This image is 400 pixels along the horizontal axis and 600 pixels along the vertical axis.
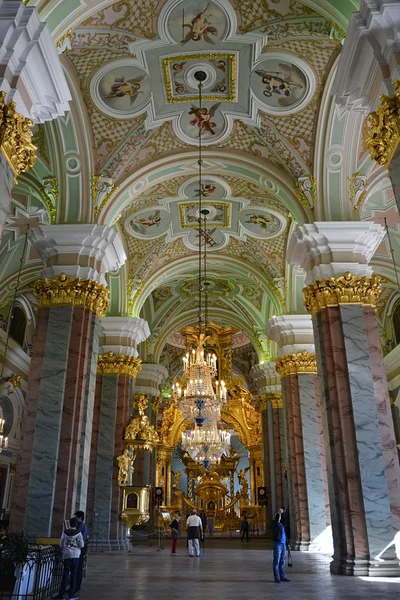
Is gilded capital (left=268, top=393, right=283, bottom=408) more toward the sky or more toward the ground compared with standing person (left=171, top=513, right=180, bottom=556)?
more toward the sky

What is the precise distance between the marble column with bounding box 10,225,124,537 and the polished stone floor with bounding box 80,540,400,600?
4.29 ft

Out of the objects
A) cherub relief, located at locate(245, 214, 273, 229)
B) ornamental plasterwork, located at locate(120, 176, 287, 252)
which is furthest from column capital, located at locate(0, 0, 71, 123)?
cherub relief, located at locate(245, 214, 273, 229)

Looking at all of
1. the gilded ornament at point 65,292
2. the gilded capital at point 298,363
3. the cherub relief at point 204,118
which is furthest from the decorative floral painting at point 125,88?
the gilded capital at point 298,363

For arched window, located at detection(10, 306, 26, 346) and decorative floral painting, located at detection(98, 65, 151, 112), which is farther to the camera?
arched window, located at detection(10, 306, 26, 346)

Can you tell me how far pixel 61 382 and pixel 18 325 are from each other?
8605 mm

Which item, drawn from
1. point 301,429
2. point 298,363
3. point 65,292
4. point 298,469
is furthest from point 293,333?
point 65,292

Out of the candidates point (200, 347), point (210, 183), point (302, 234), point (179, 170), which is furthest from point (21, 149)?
point (200, 347)

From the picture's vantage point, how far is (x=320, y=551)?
1172 centimetres

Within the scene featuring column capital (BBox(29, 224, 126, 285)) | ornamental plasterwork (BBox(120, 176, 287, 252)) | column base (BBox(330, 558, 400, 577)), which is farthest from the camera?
ornamental plasterwork (BBox(120, 176, 287, 252))

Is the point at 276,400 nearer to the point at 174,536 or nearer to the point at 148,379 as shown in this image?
the point at 148,379

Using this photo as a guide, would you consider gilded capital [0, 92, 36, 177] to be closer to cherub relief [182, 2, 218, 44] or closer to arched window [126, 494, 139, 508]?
cherub relief [182, 2, 218, 44]

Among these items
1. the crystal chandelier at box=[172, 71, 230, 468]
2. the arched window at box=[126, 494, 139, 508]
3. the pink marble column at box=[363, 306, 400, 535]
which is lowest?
the arched window at box=[126, 494, 139, 508]

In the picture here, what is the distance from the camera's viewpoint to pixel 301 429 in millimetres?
12750

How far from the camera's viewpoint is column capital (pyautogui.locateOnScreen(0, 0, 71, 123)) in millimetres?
5273
